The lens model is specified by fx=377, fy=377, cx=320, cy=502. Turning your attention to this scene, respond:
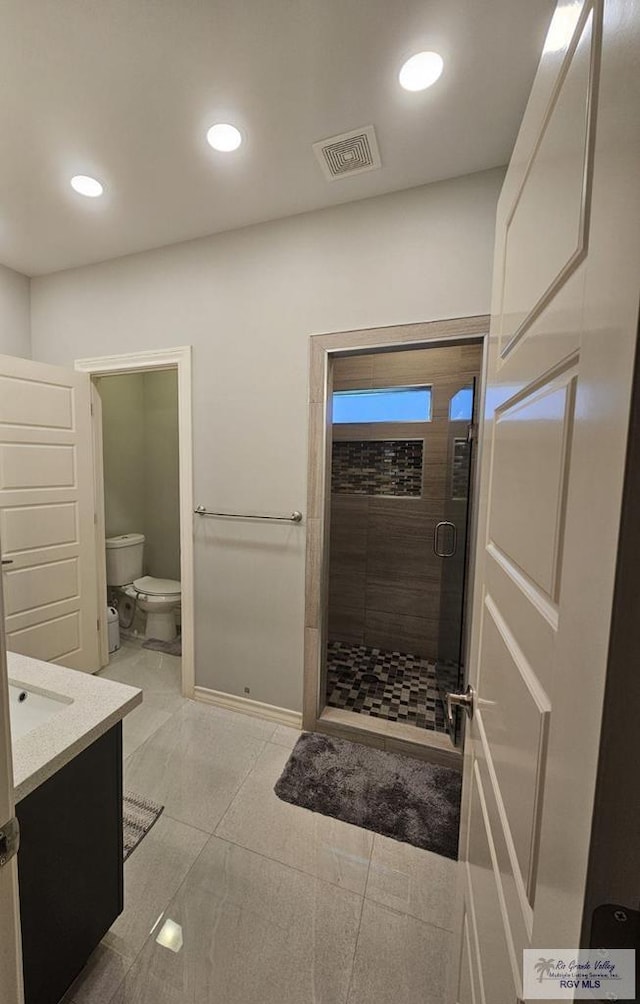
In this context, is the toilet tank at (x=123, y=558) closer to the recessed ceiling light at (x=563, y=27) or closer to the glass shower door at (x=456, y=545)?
the glass shower door at (x=456, y=545)

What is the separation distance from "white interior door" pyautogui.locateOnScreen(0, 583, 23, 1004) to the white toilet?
2480 millimetres

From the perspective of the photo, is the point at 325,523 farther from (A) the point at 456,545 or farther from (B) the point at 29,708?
(B) the point at 29,708

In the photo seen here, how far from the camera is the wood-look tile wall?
2.73m

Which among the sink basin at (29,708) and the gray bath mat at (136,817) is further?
the gray bath mat at (136,817)

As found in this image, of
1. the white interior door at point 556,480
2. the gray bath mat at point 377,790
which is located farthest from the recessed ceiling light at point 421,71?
the gray bath mat at point 377,790

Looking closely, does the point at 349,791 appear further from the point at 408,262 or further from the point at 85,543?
the point at 408,262

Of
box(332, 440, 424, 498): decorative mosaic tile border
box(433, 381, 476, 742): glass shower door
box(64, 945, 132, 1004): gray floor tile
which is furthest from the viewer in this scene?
box(332, 440, 424, 498): decorative mosaic tile border

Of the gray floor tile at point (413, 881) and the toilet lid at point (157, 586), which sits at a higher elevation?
the toilet lid at point (157, 586)

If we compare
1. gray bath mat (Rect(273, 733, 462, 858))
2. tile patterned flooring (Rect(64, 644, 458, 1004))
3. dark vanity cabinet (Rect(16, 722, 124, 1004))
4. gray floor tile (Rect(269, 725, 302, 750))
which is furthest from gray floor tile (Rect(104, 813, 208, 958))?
gray floor tile (Rect(269, 725, 302, 750))

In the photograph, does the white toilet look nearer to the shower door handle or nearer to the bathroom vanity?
the bathroom vanity

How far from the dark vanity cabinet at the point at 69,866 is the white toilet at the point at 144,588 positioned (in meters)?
1.98

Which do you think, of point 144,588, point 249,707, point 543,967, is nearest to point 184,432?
point 144,588

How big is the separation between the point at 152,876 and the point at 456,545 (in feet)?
6.38

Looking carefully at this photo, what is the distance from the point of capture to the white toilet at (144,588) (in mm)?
2994
